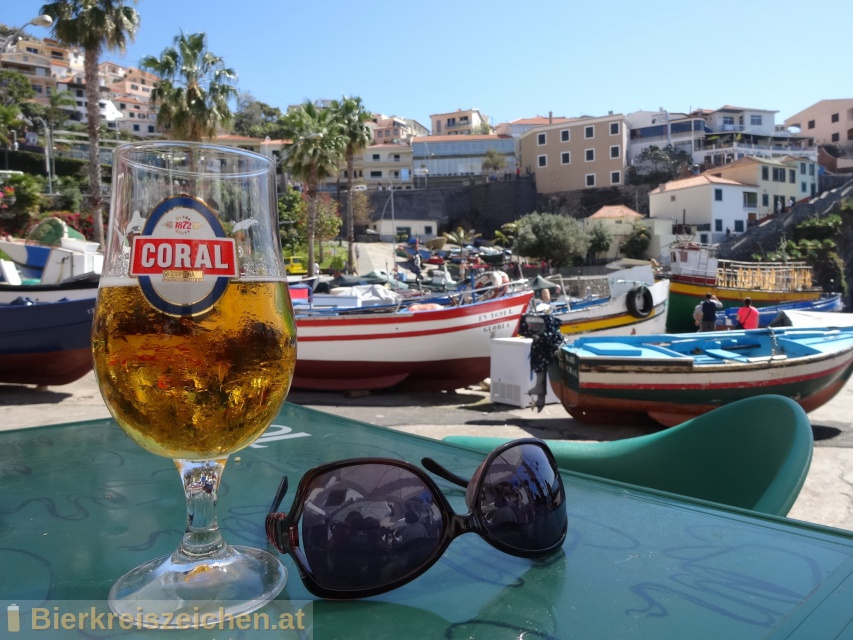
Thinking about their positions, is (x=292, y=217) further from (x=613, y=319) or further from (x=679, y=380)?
(x=679, y=380)

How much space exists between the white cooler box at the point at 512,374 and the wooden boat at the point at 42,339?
5848 mm

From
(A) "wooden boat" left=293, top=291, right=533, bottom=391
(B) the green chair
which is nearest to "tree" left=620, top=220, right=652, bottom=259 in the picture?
(A) "wooden boat" left=293, top=291, right=533, bottom=391

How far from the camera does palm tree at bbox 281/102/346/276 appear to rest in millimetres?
25969

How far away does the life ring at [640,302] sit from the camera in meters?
14.9

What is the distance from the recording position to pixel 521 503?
953 mm

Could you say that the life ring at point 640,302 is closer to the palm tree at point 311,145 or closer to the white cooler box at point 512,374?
the white cooler box at point 512,374

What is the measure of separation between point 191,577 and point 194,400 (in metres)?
0.23

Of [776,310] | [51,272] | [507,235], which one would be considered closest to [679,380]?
[776,310]

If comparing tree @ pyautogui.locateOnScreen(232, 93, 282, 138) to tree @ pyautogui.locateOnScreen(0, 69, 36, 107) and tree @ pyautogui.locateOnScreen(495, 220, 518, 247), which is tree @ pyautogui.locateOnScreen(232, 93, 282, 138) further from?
tree @ pyautogui.locateOnScreen(495, 220, 518, 247)

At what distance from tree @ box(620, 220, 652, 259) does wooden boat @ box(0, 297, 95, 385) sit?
4176 cm

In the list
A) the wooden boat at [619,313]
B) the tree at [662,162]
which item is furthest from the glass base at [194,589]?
the tree at [662,162]

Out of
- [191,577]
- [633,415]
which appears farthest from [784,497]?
[633,415]

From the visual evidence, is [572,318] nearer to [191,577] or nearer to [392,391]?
[392,391]

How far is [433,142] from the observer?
224ft
